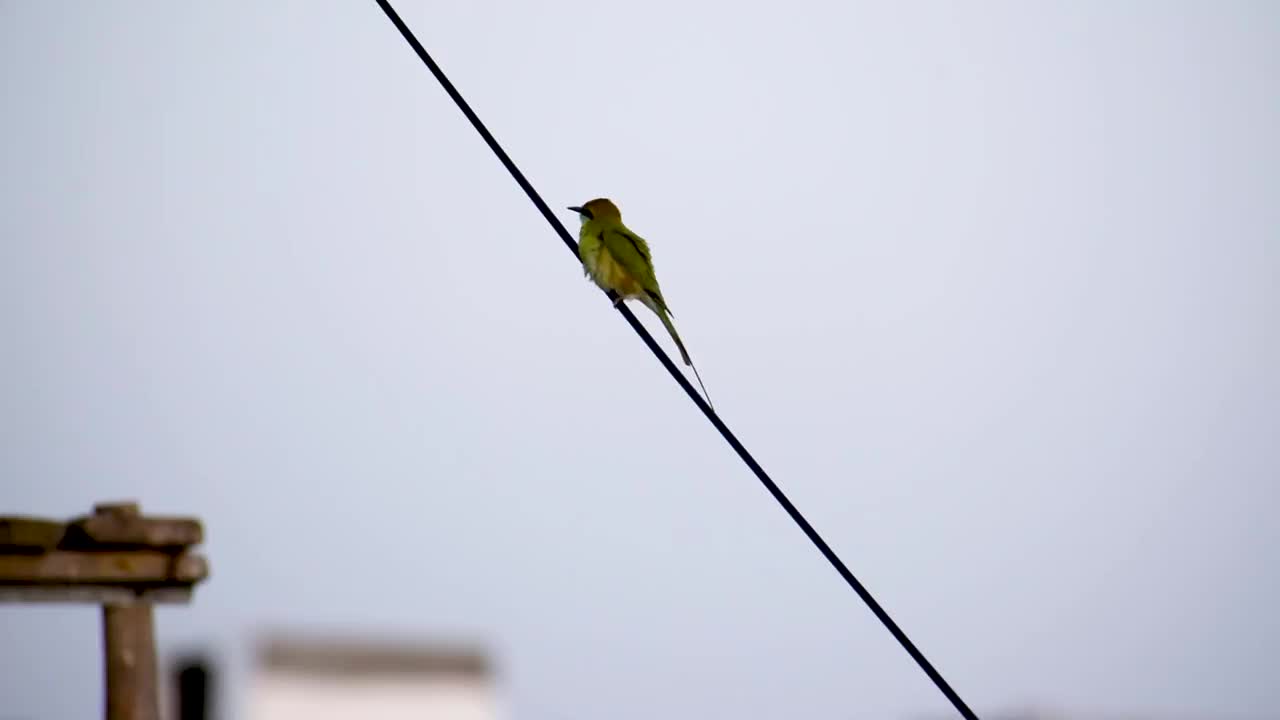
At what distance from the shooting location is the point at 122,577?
3.37 m

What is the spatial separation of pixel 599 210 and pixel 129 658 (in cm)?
360

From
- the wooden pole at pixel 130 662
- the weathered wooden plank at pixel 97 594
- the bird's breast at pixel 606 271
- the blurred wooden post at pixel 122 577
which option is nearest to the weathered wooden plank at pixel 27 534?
the blurred wooden post at pixel 122 577

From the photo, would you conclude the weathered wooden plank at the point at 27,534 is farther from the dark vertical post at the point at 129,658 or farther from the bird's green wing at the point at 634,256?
the bird's green wing at the point at 634,256

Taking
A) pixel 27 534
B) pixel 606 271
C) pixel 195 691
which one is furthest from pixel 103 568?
pixel 606 271

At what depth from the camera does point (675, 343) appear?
535 cm

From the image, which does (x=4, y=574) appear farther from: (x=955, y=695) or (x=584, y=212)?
(x=584, y=212)

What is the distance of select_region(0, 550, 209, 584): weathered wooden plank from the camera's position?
3.17 meters

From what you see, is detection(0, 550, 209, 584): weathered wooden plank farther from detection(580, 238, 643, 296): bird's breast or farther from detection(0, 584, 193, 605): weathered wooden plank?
detection(580, 238, 643, 296): bird's breast

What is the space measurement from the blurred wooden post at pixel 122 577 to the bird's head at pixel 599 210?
333 cm

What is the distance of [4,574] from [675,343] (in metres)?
2.88

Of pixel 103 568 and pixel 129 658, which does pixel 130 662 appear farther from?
pixel 103 568

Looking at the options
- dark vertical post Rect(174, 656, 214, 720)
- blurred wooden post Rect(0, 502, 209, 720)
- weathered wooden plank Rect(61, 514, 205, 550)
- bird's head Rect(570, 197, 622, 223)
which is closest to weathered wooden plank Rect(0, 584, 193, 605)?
blurred wooden post Rect(0, 502, 209, 720)

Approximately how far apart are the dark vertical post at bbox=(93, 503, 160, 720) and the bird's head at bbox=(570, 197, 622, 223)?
3410 millimetres

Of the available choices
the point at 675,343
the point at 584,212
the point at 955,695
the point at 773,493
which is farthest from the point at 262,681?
the point at 584,212
